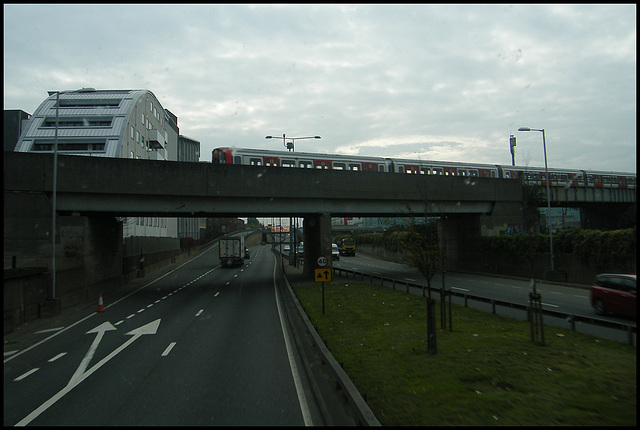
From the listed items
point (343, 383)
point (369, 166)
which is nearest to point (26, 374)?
point (343, 383)

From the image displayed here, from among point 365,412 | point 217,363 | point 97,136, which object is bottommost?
point 217,363

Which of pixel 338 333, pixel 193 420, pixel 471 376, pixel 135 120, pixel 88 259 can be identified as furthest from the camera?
pixel 135 120

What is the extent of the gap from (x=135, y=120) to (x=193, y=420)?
7128 cm

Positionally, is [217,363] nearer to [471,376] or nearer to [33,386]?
[33,386]

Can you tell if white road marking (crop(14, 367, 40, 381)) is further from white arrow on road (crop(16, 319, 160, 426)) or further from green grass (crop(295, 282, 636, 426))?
green grass (crop(295, 282, 636, 426))

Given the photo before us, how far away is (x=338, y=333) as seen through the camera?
1268cm

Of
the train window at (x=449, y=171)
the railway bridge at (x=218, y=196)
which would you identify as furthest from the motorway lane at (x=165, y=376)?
the train window at (x=449, y=171)

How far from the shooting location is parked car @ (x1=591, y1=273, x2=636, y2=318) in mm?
13677

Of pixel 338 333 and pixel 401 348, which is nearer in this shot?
pixel 401 348

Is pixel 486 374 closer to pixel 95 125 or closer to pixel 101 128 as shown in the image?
pixel 101 128

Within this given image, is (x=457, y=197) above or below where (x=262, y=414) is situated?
above

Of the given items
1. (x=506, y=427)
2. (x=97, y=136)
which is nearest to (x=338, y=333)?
(x=506, y=427)

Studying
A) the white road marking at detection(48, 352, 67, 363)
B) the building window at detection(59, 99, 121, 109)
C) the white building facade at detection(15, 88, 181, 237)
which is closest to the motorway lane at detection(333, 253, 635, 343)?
the white road marking at detection(48, 352, 67, 363)

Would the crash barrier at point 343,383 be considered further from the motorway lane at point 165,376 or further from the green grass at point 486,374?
the motorway lane at point 165,376
